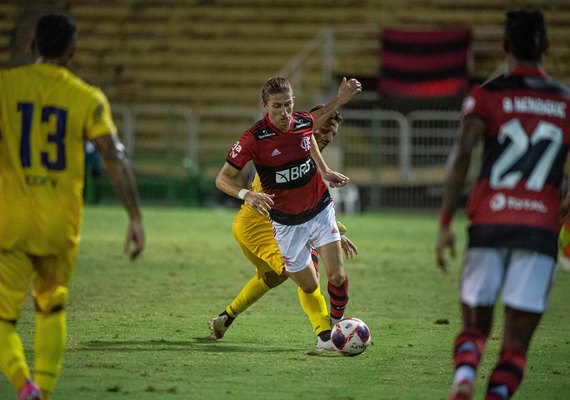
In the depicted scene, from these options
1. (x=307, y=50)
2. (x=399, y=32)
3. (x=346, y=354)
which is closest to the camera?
(x=346, y=354)

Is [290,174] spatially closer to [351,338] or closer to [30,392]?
[351,338]

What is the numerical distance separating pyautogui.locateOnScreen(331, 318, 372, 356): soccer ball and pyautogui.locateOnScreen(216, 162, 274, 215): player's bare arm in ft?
3.62

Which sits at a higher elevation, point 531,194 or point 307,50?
point 531,194

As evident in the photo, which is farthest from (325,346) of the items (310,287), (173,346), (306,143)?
(306,143)

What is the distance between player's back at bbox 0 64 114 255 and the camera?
588cm

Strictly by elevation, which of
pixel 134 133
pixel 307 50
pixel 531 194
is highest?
pixel 531 194

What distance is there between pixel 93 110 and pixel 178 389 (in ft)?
6.39

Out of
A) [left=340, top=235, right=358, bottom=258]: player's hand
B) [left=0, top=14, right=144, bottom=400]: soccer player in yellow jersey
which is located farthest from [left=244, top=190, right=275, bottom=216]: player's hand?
[left=0, top=14, right=144, bottom=400]: soccer player in yellow jersey

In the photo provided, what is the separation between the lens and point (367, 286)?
1341 centimetres

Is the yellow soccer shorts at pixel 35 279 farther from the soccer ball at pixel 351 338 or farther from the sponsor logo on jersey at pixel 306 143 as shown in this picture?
the sponsor logo on jersey at pixel 306 143

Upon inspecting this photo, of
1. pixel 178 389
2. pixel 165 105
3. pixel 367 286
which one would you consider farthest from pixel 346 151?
pixel 178 389

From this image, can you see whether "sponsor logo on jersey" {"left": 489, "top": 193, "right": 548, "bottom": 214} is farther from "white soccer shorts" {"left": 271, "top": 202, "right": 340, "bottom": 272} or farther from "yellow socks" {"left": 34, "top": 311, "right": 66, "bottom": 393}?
"white soccer shorts" {"left": 271, "top": 202, "right": 340, "bottom": 272}

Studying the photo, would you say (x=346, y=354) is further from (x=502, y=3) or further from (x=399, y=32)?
(x=502, y=3)

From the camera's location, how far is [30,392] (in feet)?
18.6
